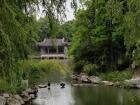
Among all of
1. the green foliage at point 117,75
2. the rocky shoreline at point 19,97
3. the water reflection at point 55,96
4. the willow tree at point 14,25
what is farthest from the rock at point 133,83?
the willow tree at point 14,25

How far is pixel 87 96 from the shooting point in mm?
19578

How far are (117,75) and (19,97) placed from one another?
35.5 feet

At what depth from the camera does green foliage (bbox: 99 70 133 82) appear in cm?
2548

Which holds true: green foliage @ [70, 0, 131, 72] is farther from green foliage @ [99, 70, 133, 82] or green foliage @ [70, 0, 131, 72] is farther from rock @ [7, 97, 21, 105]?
rock @ [7, 97, 21, 105]

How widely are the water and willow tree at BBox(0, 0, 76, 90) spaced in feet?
42.2

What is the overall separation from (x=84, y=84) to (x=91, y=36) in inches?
252

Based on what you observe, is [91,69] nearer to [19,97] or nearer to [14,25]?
[19,97]

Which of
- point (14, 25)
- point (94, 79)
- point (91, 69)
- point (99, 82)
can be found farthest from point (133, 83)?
point (14, 25)

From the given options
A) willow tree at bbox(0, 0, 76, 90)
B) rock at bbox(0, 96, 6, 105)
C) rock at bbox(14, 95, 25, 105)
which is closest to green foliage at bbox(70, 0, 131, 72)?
rock at bbox(14, 95, 25, 105)

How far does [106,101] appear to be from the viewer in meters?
17.7

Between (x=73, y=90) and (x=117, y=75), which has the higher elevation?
(x=117, y=75)

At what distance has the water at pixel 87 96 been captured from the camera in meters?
17.4

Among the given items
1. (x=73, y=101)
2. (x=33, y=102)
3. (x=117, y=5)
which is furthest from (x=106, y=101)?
(x=117, y=5)

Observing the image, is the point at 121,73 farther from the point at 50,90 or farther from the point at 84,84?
the point at 50,90
